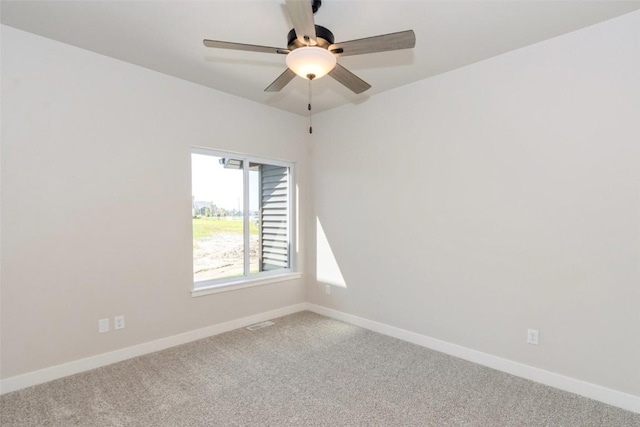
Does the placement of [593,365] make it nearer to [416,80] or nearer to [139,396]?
[416,80]

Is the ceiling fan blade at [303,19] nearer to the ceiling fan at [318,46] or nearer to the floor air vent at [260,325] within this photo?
the ceiling fan at [318,46]

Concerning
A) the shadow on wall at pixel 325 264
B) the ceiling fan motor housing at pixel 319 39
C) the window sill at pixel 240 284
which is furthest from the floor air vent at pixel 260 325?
the ceiling fan motor housing at pixel 319 39

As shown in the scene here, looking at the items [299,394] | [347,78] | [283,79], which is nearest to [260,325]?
[299,394]

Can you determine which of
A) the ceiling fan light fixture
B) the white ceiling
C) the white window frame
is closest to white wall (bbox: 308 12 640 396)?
the white ceiling

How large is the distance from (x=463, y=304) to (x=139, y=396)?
2780mm

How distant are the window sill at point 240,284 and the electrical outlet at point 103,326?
78cm

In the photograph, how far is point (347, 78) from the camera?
225cm

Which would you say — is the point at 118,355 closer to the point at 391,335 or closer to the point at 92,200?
the point at 92,200

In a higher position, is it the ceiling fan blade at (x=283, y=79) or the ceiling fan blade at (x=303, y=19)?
the ceiling fan blade at (x=303, y=19)

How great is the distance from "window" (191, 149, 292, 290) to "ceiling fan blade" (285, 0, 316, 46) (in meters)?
2.18

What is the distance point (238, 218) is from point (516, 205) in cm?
294

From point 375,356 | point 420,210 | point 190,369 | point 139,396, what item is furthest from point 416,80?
point 139,396

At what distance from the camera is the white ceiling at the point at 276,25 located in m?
2.18

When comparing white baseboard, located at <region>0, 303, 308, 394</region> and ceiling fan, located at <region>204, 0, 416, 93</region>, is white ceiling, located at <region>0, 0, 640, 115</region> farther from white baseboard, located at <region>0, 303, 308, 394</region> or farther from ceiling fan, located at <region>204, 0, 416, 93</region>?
white baseboard, located at <region>0, 303, 308, 394</region>
